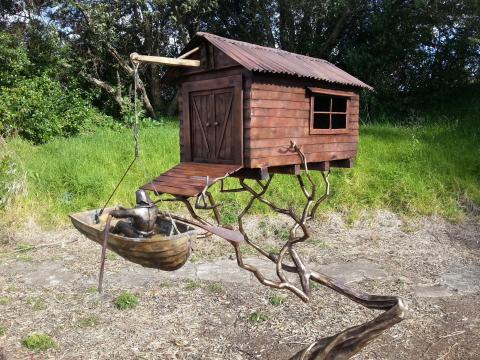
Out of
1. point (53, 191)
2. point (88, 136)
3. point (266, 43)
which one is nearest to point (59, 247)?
point (53, 191)

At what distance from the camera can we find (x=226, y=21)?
15.6m

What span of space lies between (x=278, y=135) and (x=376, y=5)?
12.0 metres

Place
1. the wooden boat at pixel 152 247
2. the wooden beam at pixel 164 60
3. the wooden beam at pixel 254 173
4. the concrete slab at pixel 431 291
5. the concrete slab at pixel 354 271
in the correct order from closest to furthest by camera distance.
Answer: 1. the wooden boat at pixel 152 247
2. the wooden beam at pixel 164 60
3. the wooden beam at pixel 254 173
4. the concrete slab at pixel 431 291
5. the concrete slab at pixel 354 271

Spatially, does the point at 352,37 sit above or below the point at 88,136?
above

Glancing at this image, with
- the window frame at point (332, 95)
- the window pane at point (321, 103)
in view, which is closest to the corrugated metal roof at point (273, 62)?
the window frame at point (332, 95)

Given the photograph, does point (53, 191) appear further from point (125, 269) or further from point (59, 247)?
point (125, 269)

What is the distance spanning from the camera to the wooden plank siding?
3322 mm

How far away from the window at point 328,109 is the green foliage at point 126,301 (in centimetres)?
327

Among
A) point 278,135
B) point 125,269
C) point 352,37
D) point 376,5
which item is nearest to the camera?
point 278,135

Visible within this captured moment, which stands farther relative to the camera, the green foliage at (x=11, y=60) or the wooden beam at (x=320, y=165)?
the green foliage at (x=11, y=60)

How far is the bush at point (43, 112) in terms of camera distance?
1162 centimetres

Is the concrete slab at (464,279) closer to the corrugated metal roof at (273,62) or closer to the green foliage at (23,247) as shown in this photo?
the corrugated metal roof at (273,62)

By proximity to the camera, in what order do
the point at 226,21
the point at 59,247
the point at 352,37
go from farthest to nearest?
1. the point at 226,21
2. the point at 352,37
3. the point at 59,247

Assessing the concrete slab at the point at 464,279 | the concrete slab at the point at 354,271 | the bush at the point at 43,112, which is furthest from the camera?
the bush at the point at 43,112
